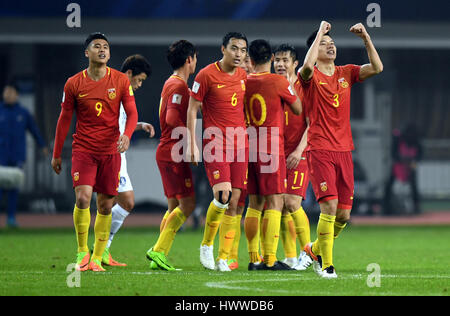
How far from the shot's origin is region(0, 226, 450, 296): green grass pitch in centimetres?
721

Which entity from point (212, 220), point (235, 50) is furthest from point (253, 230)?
point (235, 50)

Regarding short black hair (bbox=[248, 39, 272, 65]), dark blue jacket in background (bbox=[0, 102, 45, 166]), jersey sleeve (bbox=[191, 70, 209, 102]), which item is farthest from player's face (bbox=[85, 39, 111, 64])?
dark blue jacket in background (bbox=[0, 102, 45, 166])

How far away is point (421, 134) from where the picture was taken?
25.9 meters

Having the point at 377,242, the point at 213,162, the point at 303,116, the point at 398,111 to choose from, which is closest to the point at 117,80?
the point at 213,162

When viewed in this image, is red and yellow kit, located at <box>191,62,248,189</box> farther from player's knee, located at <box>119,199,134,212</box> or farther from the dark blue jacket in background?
the dark blue jacket in background

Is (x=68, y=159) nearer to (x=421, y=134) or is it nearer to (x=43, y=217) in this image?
(x=43, y=217)

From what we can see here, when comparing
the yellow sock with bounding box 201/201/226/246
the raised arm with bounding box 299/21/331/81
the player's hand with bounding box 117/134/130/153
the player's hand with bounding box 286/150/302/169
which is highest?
the raised arm with bounding box 299/21/331/81

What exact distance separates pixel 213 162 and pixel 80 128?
4.15 ft

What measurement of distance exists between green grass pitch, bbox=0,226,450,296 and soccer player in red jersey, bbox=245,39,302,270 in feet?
1.65

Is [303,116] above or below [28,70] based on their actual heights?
below

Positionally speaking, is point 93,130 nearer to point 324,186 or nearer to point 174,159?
point 174,159

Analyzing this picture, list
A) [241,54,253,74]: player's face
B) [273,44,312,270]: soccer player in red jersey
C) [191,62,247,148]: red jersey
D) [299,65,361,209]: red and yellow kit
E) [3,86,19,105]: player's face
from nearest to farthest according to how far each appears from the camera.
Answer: [299,65,361,209]: red and yellow kit
[191,62,247,148]: red jersey
[273,44,312,270]: soccer player in red jersey
[241,54,253,74]: player's face
[3,86,19,105]: player's face

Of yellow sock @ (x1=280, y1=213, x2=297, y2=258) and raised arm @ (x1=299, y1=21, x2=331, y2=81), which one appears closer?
raised arm @ (x1=299, y1=21, x2=331, y2=81)

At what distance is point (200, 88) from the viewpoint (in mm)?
8734
